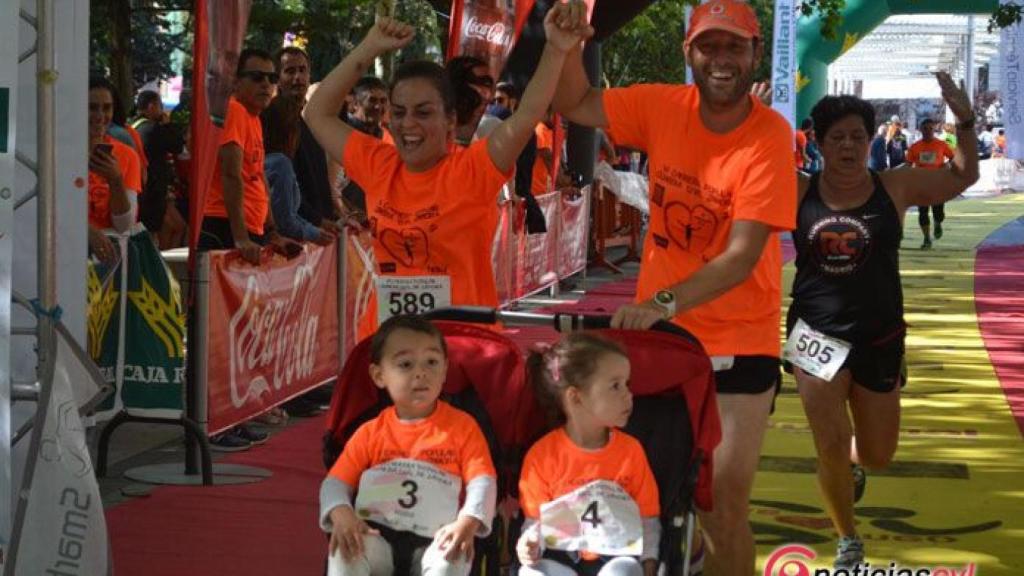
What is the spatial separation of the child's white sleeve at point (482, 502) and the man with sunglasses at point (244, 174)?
490cm

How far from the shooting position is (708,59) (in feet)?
16.9

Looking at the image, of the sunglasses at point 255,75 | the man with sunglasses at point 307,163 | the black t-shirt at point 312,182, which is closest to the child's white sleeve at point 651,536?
the sunglasses at point 255,75

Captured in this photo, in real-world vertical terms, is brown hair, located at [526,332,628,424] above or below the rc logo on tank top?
below

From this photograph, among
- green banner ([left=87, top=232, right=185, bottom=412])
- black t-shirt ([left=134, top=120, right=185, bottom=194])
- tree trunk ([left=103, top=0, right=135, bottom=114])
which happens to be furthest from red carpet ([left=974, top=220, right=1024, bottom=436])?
tree trunk ([left=103, top=0, right=135, bottom=114])

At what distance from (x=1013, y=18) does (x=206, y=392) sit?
1350 cm

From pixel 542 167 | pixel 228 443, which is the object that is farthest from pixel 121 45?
pixel 228 443

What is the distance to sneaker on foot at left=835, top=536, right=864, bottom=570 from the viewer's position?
6.68 metres

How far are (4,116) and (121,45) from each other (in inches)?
629

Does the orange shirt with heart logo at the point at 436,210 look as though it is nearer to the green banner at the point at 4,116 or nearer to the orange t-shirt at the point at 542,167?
the green banner at the point at 4,116

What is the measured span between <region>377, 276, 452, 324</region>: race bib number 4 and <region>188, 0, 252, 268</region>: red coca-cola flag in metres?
2.50

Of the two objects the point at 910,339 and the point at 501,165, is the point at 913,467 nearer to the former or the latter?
the point at 501,165

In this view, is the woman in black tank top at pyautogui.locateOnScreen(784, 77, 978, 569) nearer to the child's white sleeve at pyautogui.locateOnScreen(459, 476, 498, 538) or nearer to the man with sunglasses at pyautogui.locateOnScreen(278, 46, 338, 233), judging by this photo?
the child's white sleeve at pyautogui.locateOnScreen(459, 476, 498, 538)

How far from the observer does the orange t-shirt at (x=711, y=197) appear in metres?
5.09

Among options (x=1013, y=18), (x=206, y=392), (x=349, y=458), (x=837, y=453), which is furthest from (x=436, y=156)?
(x=1013, y=18)
